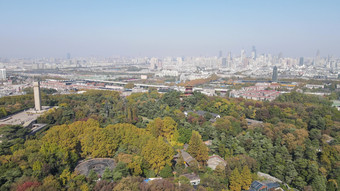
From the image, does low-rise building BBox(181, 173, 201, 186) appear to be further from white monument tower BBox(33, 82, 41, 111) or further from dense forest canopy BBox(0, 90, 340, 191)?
white monument tower BBox(33, 82, 41, 111)

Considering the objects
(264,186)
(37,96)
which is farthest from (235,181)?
(37,96)

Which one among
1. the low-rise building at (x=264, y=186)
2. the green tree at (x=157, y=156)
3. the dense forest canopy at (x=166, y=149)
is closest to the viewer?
the dense forest canopy at (x=166, y=149)

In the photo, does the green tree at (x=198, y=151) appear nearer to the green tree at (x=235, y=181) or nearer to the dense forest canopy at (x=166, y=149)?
the dense forest canopy at (x=166, y=149)

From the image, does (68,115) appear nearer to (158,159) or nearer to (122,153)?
(122,153)

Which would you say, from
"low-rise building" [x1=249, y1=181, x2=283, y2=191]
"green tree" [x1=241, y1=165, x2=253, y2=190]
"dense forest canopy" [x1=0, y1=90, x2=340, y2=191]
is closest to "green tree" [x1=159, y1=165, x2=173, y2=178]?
"dense forest canopy" [x1=0, y1=90, x2=340, y2=191]

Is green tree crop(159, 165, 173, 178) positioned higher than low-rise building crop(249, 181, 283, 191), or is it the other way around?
green tree crop(159, 165, 173, 178)

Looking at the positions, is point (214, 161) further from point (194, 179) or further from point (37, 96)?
point (37, 96)

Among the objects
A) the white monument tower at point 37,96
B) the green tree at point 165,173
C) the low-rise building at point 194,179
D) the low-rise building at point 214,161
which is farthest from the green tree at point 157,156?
the white monument tower at point 37,96

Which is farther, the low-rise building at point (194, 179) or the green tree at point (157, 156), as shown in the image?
the green tree at point (157, 156)

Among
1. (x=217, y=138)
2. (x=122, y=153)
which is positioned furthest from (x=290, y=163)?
(x=122, y=153)
